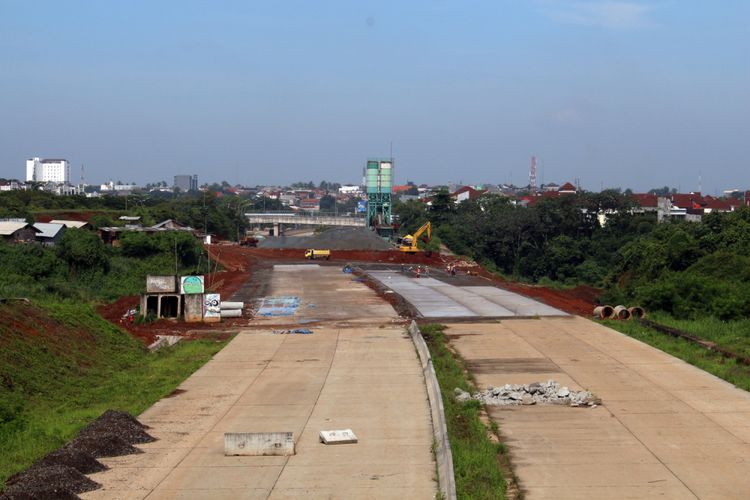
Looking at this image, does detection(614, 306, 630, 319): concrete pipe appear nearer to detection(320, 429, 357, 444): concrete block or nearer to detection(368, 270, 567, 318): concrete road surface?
detection(368, 270, 567, 318): concrete road surface

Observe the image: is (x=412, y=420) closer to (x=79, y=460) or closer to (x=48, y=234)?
(x=79, y=460)

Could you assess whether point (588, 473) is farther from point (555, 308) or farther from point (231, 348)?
point (555, 308)

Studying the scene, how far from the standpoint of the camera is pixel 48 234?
62.6 meters

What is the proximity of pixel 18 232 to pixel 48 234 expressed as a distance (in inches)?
114

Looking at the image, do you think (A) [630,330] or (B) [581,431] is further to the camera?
(A) [630,330]

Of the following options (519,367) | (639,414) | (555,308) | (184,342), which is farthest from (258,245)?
(639,414)

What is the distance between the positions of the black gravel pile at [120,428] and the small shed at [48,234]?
4482 centimetres

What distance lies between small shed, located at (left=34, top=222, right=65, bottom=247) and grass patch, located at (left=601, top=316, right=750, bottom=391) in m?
39.7

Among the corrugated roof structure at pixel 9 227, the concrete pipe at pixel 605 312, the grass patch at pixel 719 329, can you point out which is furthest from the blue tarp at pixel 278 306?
the corrugated roof structure at pixel 9 227

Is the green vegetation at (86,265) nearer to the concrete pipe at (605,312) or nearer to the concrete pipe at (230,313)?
the concrete pipe at (230,313)

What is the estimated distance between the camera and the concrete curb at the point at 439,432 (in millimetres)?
13648

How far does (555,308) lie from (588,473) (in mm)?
26518

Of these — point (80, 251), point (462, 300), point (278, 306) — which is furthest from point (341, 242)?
point (278, 306)

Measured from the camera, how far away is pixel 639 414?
19672mm
